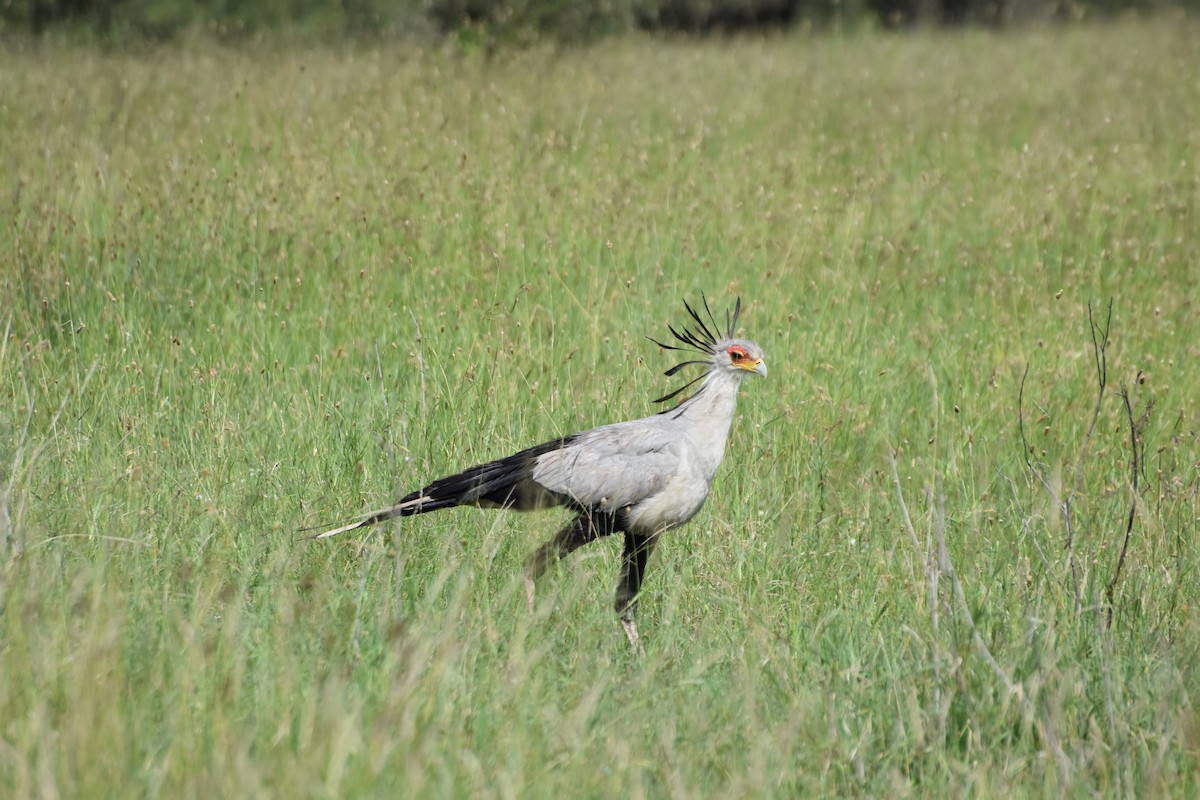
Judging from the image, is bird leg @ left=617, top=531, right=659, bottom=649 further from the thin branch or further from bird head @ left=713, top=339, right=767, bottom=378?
the thin branch

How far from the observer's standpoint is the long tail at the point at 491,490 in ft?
13.2

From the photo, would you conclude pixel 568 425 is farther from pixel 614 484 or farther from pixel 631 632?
pixel 631 632

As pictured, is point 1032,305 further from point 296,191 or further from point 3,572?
point 3,572

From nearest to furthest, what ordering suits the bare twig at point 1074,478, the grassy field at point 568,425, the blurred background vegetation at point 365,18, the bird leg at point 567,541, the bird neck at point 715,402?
1. the grassy field at point 568,425
2. the bare twig at point 1074,478
3. the bird leg at point 567,541
4. the bird neck at point 715,402
5. the blurred background vegetation at point 365,18

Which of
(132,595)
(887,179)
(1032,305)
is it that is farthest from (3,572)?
(887,179)

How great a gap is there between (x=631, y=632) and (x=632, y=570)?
1.44 feet

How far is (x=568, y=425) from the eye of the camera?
4922mm

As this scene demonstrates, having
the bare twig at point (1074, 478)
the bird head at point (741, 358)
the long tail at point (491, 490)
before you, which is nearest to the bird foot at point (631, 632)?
the long tail at point (491, 490)

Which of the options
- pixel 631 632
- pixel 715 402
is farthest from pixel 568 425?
pixel 631 632

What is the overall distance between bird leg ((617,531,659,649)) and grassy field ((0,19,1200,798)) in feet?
0.34

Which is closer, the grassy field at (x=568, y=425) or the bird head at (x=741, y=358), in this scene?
the grassy field at (x=568, y=425)

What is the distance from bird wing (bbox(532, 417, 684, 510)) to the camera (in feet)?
13.3

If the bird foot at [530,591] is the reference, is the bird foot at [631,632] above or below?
below

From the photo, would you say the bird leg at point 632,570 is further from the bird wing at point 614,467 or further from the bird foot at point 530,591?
the bird foot at point 530,591
